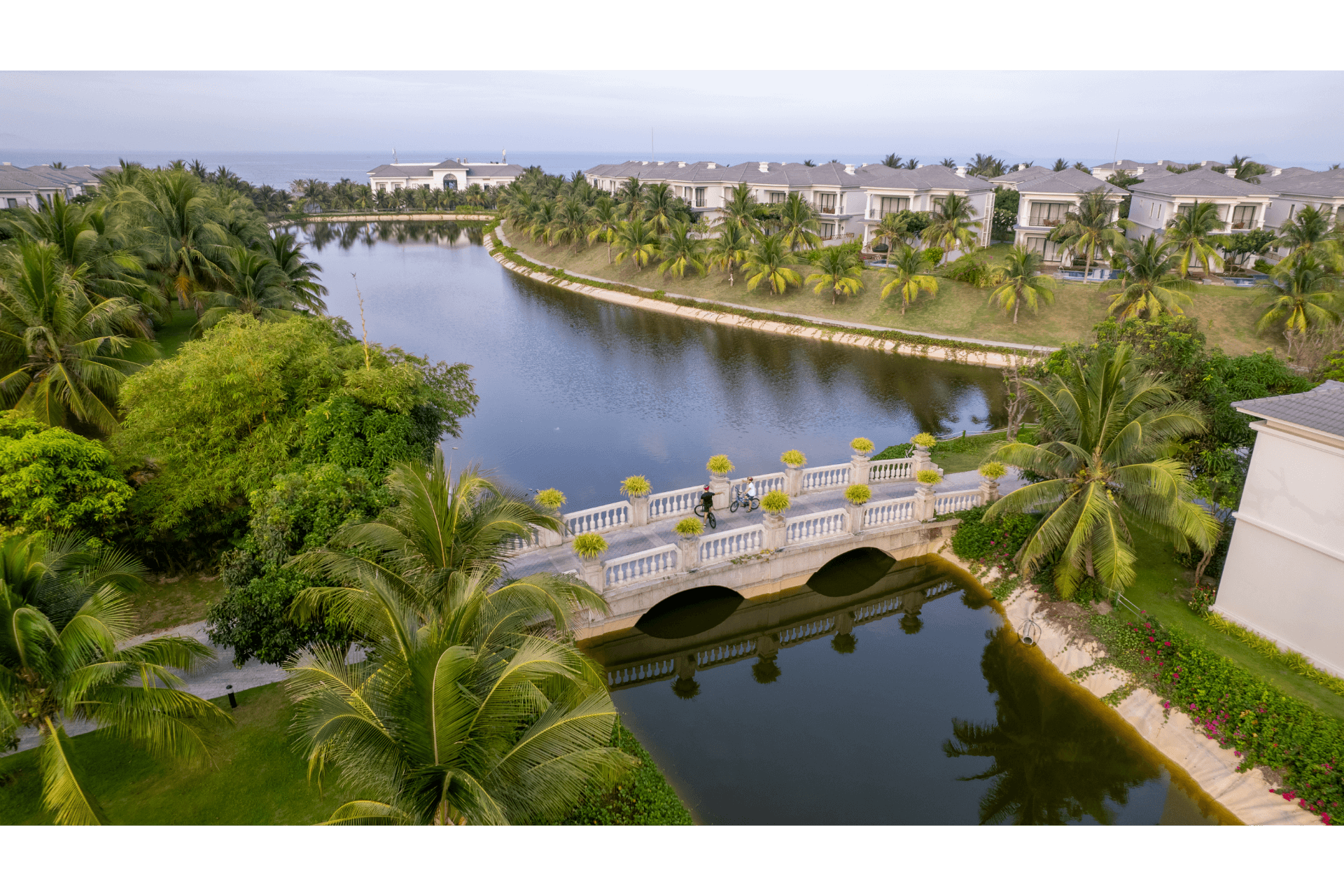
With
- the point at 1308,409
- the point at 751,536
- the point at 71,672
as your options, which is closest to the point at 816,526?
the point at 751,536

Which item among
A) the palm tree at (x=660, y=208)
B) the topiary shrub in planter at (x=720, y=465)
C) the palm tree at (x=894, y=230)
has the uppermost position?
the palm tree at (x=660, y=208)

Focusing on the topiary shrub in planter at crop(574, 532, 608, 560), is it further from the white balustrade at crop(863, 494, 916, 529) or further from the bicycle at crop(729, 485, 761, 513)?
the white balustrade at crop(863, 494, 916, 529)

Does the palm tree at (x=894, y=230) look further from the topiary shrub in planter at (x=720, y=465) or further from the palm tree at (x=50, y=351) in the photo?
the palm tree at (x=50, y=351)

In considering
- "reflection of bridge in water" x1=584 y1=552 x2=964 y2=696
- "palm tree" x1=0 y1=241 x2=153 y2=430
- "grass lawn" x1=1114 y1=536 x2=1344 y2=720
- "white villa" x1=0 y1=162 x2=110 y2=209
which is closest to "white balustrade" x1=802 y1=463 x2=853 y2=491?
"reflection of bridge in water" x1=584 y1=552 x2=964 y2=696

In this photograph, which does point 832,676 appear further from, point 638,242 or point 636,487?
point 638,242

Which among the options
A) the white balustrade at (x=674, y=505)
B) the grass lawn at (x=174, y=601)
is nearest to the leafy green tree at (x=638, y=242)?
the white balustrade at (x=674, y=505)
